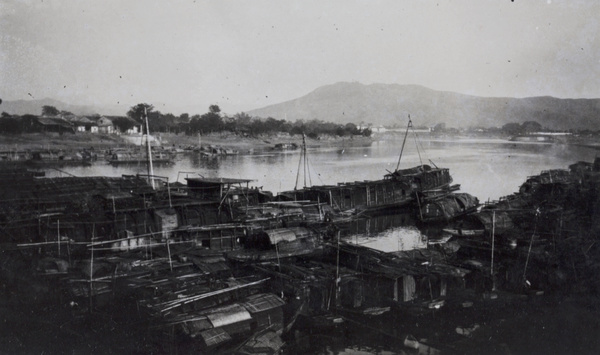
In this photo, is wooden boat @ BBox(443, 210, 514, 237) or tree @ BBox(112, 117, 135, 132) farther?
tree @ BBox(112, 117, 135, 132)

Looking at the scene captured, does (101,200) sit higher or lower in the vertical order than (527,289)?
higher

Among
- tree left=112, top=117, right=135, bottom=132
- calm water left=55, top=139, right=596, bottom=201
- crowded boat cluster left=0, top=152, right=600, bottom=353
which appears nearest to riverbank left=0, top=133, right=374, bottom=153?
tree left=112, top=117, right=135, bottom=132

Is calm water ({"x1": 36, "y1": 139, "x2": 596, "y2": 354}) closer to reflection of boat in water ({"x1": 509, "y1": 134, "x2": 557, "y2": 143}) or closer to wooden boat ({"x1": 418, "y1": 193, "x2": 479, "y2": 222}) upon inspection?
wooden boat ({"x1": 418, "y1": 193, "x2": 479, "y2": 222})

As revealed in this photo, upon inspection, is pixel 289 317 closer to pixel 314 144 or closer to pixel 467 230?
pixel 467 230

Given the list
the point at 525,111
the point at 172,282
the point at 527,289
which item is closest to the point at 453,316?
the point at 527,289

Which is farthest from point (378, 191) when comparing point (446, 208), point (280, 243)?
point (280, 243)

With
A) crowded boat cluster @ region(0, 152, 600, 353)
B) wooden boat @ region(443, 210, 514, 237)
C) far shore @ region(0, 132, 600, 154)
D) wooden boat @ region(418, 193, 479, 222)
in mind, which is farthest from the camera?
far shore @ region(0, 132, 600, 154)

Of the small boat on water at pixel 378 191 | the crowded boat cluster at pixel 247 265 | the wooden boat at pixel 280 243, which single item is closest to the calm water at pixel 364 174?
the crowded boat cluster at pixel 247 265
